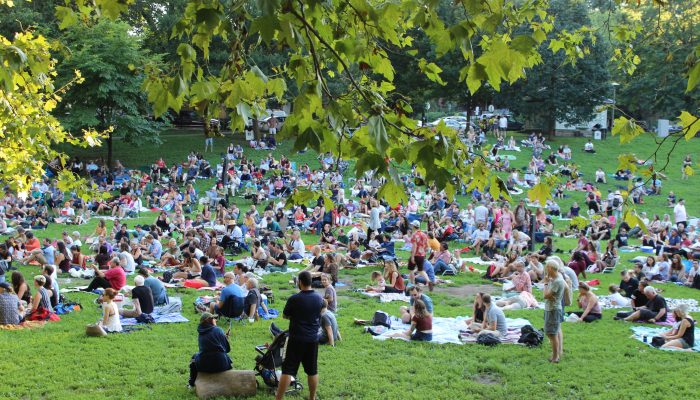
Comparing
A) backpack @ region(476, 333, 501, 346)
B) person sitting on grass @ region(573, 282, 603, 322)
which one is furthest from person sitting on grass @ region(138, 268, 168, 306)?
person sitting on grass @ region(573, 282, 603, 322)

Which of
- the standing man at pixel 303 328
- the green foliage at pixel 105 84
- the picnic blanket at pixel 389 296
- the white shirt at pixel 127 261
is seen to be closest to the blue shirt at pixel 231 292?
the picnic blanket at pixel 389 296

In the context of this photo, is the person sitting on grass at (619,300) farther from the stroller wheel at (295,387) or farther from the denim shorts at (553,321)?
the stroller wheel at (295,387)

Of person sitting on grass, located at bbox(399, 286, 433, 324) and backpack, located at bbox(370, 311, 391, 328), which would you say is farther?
backpack, located at bbox(370, 311, 391, 328)

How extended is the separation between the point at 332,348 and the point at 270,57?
102ft

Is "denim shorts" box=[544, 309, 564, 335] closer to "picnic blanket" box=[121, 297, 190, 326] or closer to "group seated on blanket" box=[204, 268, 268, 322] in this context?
"group seated on blanket" box=[204, 268, 268, 322]

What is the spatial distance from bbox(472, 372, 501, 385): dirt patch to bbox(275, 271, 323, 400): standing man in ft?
9.16

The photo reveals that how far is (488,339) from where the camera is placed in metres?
11.6

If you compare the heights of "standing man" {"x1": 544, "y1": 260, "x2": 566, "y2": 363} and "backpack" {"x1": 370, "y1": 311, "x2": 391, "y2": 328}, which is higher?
"standing man" {"x1": 544, "y1": 260, "x2": 566, "y2": 363}

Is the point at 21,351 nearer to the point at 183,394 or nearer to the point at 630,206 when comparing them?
the point at 183,394

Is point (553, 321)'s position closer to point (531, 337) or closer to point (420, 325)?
point (531, 337)

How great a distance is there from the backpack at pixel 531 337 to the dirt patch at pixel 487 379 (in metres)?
1.63

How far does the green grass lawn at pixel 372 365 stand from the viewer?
9.20 meters

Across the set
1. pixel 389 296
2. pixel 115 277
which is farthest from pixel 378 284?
pixel 115 277

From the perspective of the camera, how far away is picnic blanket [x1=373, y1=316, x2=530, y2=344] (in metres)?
11.9
